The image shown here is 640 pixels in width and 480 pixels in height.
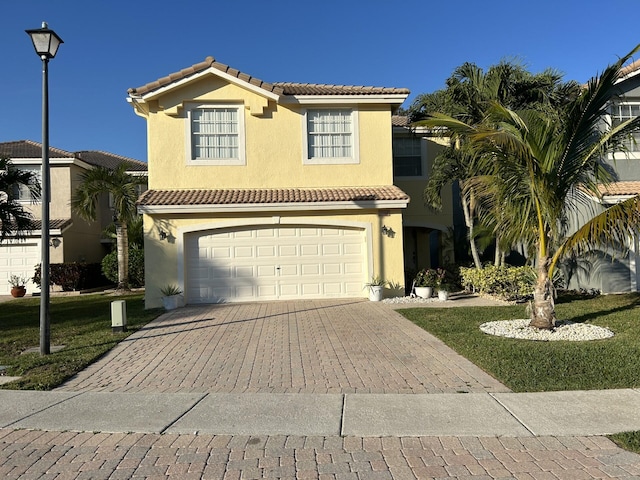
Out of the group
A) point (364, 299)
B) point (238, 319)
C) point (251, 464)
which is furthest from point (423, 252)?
point (251, 464)

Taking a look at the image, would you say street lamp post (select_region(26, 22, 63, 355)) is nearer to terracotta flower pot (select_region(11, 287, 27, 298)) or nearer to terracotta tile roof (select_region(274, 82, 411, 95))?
terracotta tile roof (select_region(274, 82, 411, 95))

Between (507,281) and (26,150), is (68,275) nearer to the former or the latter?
(26,150)

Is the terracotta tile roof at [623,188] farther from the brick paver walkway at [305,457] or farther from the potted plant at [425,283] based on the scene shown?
the brick paver walkway at [305,457]

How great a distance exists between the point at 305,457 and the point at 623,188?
560 inches

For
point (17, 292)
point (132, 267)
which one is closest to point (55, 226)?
point (17, 292)

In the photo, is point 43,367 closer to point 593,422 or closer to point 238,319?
point 238,319

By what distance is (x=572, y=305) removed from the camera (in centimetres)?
1210

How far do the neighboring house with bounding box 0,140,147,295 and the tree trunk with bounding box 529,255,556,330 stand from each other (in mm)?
16064

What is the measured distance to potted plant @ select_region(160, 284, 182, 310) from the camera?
12.9m

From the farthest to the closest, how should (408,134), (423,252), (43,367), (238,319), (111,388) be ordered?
1. (423,252)
2. (408,134)
3. (238,319)
4. (43,367)
5. (111,388)

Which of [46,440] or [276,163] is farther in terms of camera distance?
[276,163]

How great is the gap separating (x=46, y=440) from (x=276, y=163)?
Answer: 35.9 feet

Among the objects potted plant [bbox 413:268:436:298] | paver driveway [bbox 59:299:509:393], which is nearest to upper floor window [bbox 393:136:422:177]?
potted plant [bbox 413:268:436:298]

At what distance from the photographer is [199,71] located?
45.1 ft
